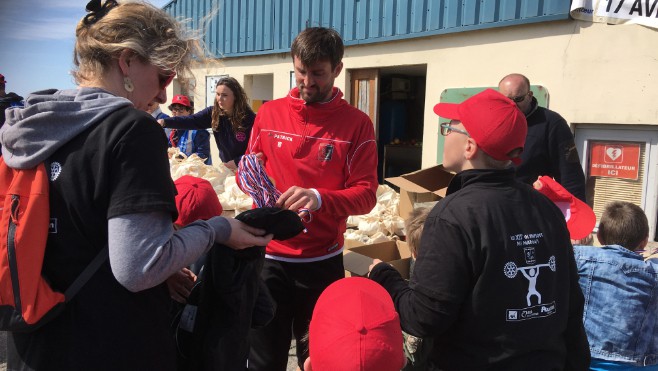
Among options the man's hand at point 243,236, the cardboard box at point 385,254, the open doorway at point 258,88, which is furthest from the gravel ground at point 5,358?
the open doorway at point 258,88

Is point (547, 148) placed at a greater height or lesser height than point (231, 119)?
lesser

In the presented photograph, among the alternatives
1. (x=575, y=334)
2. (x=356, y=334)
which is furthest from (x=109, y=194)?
(x=575, y=334)

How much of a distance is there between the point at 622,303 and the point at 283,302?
5.42ft

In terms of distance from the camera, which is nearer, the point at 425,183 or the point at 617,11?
the point at 425,183

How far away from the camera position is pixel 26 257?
3.91 feet

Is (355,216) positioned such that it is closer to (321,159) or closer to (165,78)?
(321,159)

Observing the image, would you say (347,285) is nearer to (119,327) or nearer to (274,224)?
(274,224)

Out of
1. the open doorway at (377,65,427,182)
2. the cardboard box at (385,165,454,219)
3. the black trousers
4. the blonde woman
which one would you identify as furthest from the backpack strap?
the open doorway at (377,65,427,182)

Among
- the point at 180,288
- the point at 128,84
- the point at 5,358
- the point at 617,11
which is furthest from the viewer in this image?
the point at 617,11

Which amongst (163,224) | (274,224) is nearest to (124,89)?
(163,224)

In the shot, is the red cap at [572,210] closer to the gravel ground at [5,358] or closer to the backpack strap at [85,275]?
the gravel ground at [5,358]

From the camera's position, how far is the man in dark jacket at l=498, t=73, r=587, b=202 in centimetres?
337

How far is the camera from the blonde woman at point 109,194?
1183mm

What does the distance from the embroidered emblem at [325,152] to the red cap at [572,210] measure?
1209 millimetres
